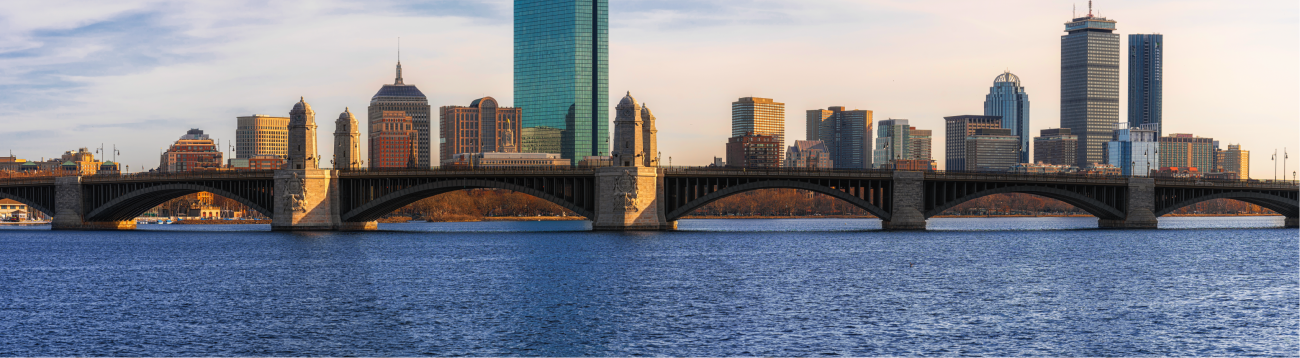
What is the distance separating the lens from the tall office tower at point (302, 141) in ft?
458

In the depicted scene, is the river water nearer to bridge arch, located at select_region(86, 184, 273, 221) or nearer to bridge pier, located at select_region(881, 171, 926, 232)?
bridge pier, located at select_region(881, 171, 926, 232)

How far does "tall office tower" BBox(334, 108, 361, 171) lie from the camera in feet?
484

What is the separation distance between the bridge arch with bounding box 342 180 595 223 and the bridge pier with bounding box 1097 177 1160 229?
66.7 meters

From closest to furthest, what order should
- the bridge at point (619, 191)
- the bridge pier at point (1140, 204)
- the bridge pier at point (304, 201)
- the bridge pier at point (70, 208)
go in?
the bridge at point (619, 191) < the bridge pier at point (304, 201) < the bridge pier at point (1140, 204) < the bridge pier at point (70, 208)

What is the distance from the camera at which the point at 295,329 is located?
5272 cm

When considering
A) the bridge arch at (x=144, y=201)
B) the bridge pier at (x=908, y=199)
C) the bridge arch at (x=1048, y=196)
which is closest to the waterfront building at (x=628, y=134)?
the bridge pier at (x=908, y=199)

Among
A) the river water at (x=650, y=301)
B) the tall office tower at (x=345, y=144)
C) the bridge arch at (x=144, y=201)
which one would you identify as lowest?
the river water at (x=650, y=301)

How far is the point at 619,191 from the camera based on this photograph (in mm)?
129375

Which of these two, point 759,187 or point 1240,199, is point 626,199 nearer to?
point 759,187

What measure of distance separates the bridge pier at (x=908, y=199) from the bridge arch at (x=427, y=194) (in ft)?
114

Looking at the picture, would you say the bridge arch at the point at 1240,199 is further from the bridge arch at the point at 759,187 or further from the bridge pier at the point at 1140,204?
the bridge arch at the point at 759,187

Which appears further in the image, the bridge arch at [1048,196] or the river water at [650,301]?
the bridge arch at [1048,196]

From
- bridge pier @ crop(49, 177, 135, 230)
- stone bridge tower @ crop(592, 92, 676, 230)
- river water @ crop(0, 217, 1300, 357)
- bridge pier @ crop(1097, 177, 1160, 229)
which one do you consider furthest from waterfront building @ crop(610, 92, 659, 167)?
bridge pier @ crop(49, 177, 135, 230)

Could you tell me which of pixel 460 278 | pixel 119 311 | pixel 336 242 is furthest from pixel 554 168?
pixel 119 311
